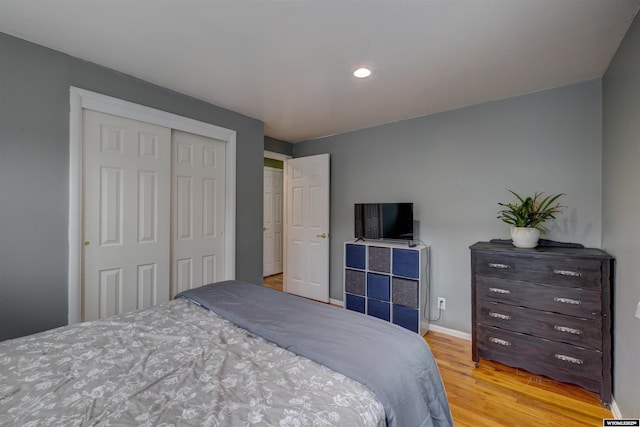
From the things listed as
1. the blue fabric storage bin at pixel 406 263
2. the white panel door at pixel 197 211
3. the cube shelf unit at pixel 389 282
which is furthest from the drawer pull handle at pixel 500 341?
the white panel door at pixel 197 211

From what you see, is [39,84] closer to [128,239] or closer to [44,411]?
[128,239]

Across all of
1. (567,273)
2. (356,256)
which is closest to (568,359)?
(567,273)

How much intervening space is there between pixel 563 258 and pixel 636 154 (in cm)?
81

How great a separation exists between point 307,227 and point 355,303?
124 cm

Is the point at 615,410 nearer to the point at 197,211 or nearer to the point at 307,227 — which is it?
the point at 307,227

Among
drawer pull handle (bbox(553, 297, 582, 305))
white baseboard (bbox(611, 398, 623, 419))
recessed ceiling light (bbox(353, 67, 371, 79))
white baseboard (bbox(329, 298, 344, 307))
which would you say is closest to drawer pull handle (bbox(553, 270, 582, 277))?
drawer pull handle (bbox(553, 297, 582, 305))

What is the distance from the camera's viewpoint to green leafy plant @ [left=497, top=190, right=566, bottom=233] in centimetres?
229

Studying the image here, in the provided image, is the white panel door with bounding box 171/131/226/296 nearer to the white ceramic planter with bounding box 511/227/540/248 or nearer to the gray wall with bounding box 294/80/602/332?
the gray wall with bounding box 294/80/602/332

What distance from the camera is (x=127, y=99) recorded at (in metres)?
2.23

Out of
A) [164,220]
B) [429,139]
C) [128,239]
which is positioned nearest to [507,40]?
[429,139]

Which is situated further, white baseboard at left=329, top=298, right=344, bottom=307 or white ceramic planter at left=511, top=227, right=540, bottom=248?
white baseboard at left=329, top=298, right=344, bottom=307

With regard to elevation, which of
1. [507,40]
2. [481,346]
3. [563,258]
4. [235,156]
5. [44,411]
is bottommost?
[481,346]

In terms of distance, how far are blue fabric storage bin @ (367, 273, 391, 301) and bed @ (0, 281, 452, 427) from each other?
1.70m

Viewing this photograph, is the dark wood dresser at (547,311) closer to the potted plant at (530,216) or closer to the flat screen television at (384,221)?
the potted plant at (530,216)
